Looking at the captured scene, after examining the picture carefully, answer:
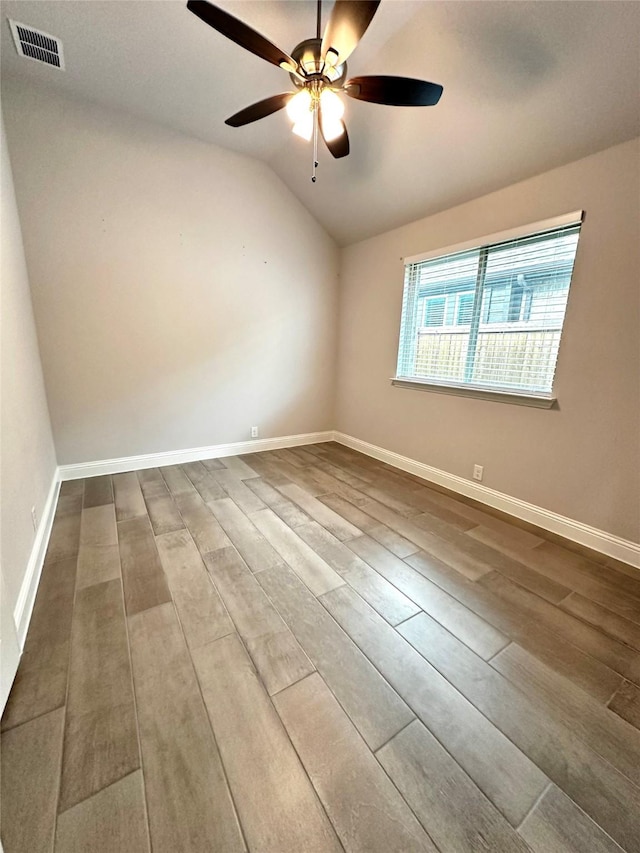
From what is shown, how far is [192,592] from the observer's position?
66.0 inches

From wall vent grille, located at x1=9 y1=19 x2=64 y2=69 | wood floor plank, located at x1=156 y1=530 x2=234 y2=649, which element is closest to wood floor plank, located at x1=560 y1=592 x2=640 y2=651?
wood floor plank, located at x1=156 y1=530 x2=234 y2=649

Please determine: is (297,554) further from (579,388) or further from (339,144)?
(339,144)

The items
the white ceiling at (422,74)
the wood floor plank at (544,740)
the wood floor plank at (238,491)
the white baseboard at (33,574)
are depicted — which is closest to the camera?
the wood floor plank at (544,740)

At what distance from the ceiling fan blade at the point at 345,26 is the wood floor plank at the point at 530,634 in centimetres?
247

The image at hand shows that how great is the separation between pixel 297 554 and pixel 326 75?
2531 mm

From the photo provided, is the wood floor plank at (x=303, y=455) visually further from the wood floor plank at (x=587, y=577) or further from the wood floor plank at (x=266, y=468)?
the wood floor plank at (x=587, y=577)

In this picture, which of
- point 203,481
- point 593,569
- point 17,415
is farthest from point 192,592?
point 593,569

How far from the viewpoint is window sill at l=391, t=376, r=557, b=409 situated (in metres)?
2.33

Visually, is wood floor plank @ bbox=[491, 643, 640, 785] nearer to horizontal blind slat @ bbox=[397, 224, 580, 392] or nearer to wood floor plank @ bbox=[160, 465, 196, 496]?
horizontal blind slat @ bbox=[397, 224, 580, 392]

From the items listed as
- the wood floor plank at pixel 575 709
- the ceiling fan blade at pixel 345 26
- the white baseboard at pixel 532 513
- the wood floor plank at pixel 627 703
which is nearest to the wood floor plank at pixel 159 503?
the wood floor plank at pixel 575 709

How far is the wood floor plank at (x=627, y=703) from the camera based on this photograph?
1.16 m

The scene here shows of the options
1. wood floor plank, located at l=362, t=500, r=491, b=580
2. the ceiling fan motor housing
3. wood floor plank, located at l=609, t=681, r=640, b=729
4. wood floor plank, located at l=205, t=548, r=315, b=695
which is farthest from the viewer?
wood floor plank, located at l=362, t=500, r=491, b=580

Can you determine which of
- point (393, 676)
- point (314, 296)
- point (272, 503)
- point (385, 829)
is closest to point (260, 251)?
point (314, 296)

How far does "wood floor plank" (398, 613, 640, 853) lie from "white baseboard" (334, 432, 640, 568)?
4.57 ft
